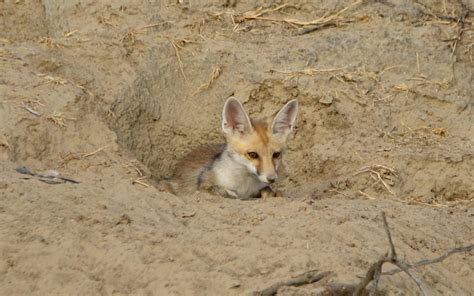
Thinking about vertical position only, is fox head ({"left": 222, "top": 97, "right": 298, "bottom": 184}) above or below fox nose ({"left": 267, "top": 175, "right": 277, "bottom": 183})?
above

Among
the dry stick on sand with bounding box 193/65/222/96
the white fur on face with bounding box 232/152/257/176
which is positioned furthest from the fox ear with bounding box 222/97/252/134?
the dry stick on sand with bounding box 193/65/222/96

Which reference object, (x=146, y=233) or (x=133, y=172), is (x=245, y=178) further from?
(x=146, y=233)

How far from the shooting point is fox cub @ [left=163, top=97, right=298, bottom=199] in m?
7.04

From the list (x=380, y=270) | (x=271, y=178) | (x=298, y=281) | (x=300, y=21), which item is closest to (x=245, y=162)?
(x=271, y=178)

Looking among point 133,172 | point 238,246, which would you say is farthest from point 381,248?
point 133,172

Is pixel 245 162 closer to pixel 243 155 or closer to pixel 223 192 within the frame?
pixel 243 155

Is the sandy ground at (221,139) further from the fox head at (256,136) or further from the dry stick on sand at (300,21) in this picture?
the fox head at (256,136)

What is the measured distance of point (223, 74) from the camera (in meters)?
8.20

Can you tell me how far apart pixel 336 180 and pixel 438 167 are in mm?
894

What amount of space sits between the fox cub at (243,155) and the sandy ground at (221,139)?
1.31 feet

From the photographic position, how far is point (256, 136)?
23.4 ft

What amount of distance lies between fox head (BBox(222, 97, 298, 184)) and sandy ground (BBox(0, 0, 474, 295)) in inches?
16.9

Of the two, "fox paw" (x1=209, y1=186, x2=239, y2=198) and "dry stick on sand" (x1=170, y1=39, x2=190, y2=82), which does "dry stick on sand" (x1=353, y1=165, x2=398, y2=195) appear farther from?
"dry stick on sand" (x1=170, y1=39, x2=190, y2=82)

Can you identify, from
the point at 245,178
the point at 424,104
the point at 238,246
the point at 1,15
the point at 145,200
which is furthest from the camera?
the point at 1,15
